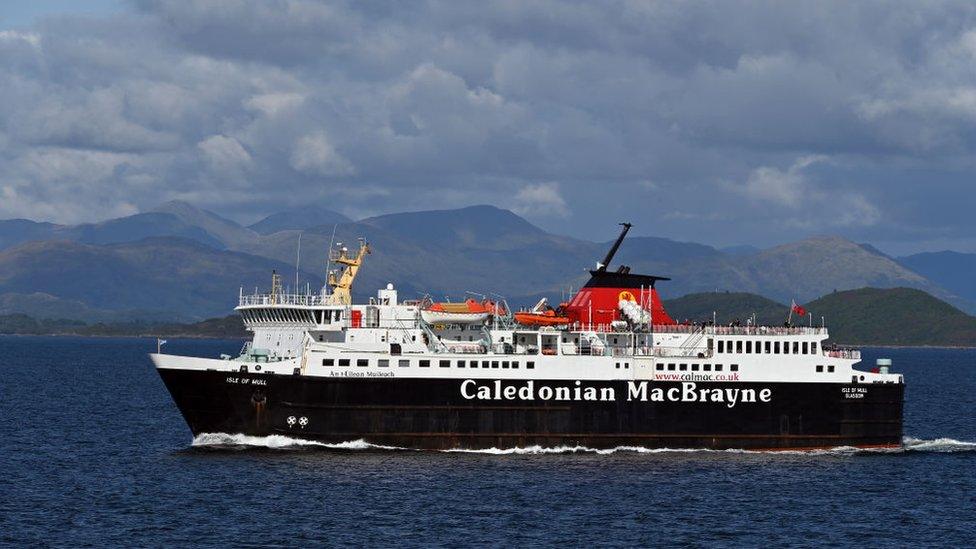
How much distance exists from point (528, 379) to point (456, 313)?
4.10 meters

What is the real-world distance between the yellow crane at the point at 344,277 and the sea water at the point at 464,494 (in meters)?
6.39

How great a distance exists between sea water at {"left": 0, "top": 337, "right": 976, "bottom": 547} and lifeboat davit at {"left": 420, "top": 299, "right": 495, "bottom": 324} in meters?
5.44

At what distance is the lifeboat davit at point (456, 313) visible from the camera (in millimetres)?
56906

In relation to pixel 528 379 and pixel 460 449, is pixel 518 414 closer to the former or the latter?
pixel 528 379

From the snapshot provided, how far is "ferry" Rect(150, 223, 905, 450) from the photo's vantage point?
54.8 meters

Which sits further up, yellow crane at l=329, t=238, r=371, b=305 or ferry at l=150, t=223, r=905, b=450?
yellow crane at l=329, t=238, r=371, b=305

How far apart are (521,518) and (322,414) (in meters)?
12.9

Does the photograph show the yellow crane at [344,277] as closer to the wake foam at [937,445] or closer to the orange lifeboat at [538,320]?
the orange lifeboat at [538,320]

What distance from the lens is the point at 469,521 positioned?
43844 millimetres

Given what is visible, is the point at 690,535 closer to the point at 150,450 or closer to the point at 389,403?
the point at 389,403

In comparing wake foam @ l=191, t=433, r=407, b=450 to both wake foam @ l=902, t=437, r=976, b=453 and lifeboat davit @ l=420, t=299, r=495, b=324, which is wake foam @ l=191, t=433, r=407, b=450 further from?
wake foam @ l=902, t=437, r=976, b=453

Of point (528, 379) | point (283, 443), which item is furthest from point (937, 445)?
point (283, 443)

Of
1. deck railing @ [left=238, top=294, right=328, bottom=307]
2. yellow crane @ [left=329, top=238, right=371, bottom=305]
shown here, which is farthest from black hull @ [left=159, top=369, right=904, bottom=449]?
yellow crane @ [left=329, top=238, right=371, bottom=305]

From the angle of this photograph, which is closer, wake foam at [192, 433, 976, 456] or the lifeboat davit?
wake foam at [192, 433, 976, 456]
